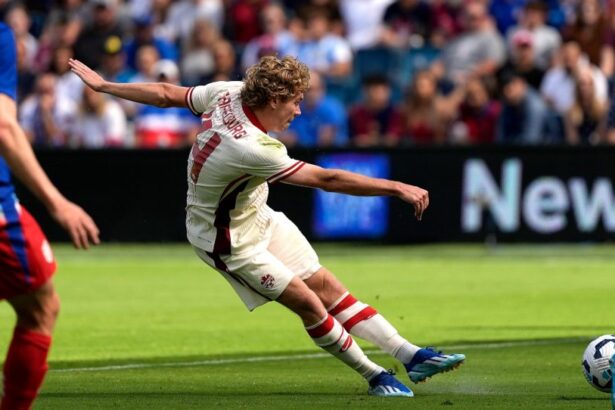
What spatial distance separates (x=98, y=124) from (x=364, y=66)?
14.9 ft

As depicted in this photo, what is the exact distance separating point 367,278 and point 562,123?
547cm

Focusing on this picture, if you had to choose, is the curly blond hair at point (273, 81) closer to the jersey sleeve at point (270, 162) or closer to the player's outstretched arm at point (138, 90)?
the jersey sleeve at point (270, 162)

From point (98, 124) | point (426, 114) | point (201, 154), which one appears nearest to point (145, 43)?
point (98, 124)

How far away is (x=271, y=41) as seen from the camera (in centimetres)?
2294

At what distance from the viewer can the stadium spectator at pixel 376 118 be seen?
21.4m

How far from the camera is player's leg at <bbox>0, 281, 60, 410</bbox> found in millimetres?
6078

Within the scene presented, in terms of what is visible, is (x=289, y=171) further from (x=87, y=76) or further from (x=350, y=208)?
(x=350, y=208)

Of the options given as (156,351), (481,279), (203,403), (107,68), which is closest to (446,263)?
(481,279)

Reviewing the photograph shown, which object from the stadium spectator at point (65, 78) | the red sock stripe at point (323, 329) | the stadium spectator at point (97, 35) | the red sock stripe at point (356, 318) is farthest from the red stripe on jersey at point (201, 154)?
the stadium spectator at point (97, 35)

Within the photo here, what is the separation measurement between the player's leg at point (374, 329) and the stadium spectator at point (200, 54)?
47.6ft

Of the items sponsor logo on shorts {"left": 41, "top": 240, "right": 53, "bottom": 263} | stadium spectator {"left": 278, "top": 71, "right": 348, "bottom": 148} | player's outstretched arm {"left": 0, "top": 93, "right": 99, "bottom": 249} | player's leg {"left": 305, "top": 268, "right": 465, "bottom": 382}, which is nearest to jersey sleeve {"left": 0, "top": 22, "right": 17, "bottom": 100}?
player's outstretched arm {"left": 0, "top": 93, "right": 99, "bottom": 249}

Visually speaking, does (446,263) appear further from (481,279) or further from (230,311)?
(230,311)

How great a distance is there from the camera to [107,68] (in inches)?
882

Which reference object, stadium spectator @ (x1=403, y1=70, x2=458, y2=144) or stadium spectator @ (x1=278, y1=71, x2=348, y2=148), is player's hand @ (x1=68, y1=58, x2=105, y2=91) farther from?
stadium spectator @ (x1=403, y1=70, x2=458, y2=144)
